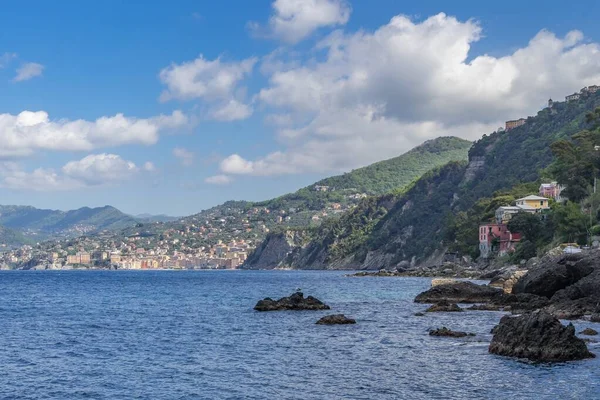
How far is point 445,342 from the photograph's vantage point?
36.7 meters

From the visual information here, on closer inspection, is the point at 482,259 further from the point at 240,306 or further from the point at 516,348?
the point at 516,348

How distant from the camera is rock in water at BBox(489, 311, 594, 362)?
29938 millimetres

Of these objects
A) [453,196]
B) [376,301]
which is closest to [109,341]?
[376,301]

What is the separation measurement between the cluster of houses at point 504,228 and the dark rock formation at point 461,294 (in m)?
56.8

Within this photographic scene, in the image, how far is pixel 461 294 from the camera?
203 ft

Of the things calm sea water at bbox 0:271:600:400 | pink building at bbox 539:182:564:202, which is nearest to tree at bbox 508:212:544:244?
pink building at bbox 539:182:564:202

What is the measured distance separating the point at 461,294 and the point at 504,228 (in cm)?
6319

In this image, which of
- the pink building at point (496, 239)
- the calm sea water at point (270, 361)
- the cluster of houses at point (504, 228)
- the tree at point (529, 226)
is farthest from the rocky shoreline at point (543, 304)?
the cluster of houses at point (504, 228)

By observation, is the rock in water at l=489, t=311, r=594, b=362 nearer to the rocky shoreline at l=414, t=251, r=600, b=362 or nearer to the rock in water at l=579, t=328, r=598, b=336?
the rocky shoreline at l=414, t=251, r=600, b=362

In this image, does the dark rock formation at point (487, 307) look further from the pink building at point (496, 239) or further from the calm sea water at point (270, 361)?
the pink building at point (496, 239)

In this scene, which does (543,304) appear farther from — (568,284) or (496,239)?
(496,239)

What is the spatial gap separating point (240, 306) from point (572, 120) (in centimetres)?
15389

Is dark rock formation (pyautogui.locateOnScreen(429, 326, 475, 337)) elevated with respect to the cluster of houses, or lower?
lower

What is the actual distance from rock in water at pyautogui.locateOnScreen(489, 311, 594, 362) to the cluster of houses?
88195 mm
